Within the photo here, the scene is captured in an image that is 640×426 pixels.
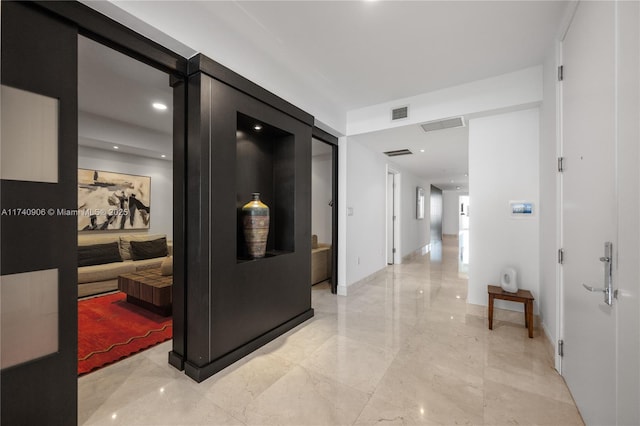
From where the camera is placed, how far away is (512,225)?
3309 millimetres

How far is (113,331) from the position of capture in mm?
2791

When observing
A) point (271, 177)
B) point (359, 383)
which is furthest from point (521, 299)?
point (271, 177)

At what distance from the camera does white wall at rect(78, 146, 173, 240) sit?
14.1 feet

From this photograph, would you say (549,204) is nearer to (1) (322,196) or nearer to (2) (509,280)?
(2) (509,280)

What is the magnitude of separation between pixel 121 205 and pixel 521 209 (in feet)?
20.6

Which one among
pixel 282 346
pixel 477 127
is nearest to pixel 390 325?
pixel 282 346

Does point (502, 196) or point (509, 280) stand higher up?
point (502, 196)

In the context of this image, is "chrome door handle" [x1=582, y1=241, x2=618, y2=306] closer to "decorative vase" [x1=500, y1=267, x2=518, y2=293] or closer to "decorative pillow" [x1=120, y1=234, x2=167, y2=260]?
"decorative vase" [x1=500, y1=267, x2=518, y2=293]

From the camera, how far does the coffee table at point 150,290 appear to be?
317cm

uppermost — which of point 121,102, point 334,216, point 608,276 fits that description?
point 121,102

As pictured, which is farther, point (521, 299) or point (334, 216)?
point (334, 216)

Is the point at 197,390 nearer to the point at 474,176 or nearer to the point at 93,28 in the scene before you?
the point at 93,28

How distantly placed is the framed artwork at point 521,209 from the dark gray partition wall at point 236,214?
2.64m

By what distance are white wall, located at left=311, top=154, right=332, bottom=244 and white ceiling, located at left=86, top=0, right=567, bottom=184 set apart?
2.58 metres
